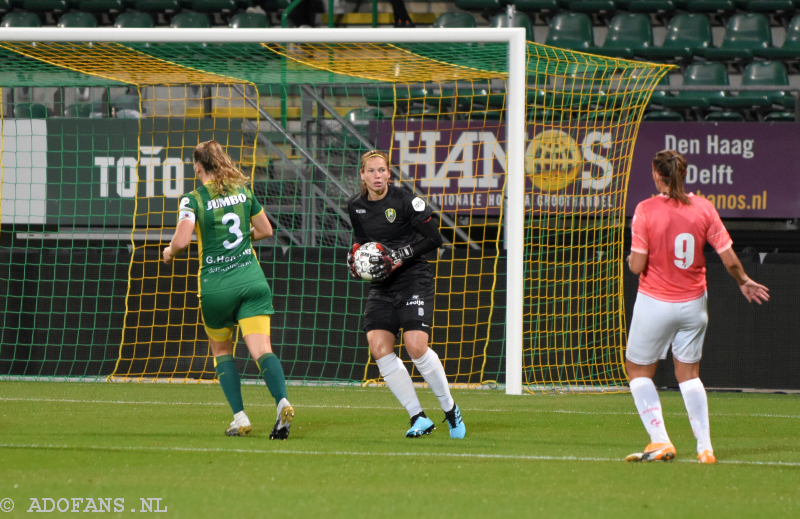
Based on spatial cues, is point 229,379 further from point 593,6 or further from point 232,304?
point 593,6

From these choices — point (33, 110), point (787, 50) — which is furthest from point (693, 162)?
point (33, 110)

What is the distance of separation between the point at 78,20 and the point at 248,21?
9.14ft

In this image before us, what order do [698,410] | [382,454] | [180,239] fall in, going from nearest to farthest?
[698,410], [382,454], [180,239]

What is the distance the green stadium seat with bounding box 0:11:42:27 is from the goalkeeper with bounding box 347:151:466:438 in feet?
33.9

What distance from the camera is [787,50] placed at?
1320 centimetres

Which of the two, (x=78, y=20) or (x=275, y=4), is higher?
(x=275, y=4)

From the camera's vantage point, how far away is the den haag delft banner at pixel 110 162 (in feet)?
34.2

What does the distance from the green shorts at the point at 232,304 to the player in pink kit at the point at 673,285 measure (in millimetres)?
2207

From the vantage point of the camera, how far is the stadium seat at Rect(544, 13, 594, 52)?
13633mm

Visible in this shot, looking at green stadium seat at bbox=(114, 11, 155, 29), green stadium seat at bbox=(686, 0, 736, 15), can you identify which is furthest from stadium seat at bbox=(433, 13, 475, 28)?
green stadium seat at bbox=(114, 11, 155, 29)

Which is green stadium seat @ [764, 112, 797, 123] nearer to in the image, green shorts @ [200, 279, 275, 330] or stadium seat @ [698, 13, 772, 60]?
stadium seat @ [698, 13, 772, 60]

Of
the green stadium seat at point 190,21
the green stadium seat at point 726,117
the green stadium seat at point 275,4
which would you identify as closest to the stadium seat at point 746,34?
the green stadium seat at point 726,117

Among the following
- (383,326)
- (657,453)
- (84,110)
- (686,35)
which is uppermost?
(686,35)

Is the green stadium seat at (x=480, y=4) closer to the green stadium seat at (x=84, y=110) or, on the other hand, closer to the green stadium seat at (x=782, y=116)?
the green stadium seat at (x=782, y=116)
